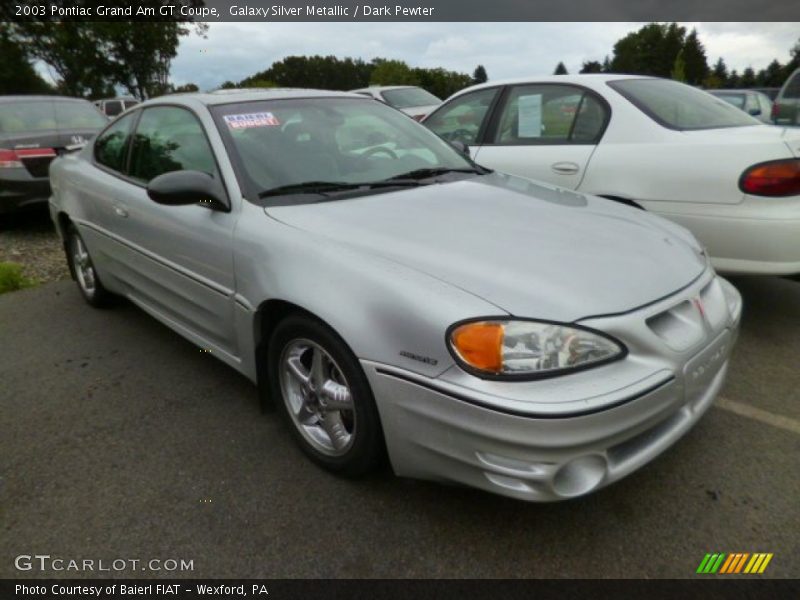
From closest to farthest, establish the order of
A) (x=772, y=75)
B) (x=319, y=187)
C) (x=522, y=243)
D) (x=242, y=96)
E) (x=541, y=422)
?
(x=541, y=422)
(x=522, y=243)
(x=319, y=187)
(x=242, y=96)
(x=772, y=75)

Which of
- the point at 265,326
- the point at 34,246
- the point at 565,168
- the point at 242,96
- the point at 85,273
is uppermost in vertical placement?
the point at 242,96

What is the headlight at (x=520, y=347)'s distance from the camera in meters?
1.74

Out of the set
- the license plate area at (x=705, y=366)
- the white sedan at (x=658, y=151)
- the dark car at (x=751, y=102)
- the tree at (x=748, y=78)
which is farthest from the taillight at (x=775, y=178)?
the tree at (x=748, y=78)

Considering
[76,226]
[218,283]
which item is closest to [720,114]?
[218,283]

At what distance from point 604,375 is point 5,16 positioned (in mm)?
29858

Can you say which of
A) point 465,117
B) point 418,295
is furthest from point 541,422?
point 465,117

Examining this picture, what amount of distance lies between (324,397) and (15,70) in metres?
38.1

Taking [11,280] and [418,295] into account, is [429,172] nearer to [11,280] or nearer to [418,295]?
[418,295]

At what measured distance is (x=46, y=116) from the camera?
687cm

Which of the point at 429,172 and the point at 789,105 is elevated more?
the point at 789,105

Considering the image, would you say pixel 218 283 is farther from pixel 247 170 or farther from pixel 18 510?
pixel 18 510

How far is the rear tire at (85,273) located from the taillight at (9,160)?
241 cm

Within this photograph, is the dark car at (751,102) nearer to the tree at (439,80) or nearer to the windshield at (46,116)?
the windshield at (46,116)

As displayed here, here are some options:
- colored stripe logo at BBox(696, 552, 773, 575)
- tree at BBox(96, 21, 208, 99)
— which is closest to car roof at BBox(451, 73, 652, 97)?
colored stripe logo at BBox(696, 552, 773, 575)
